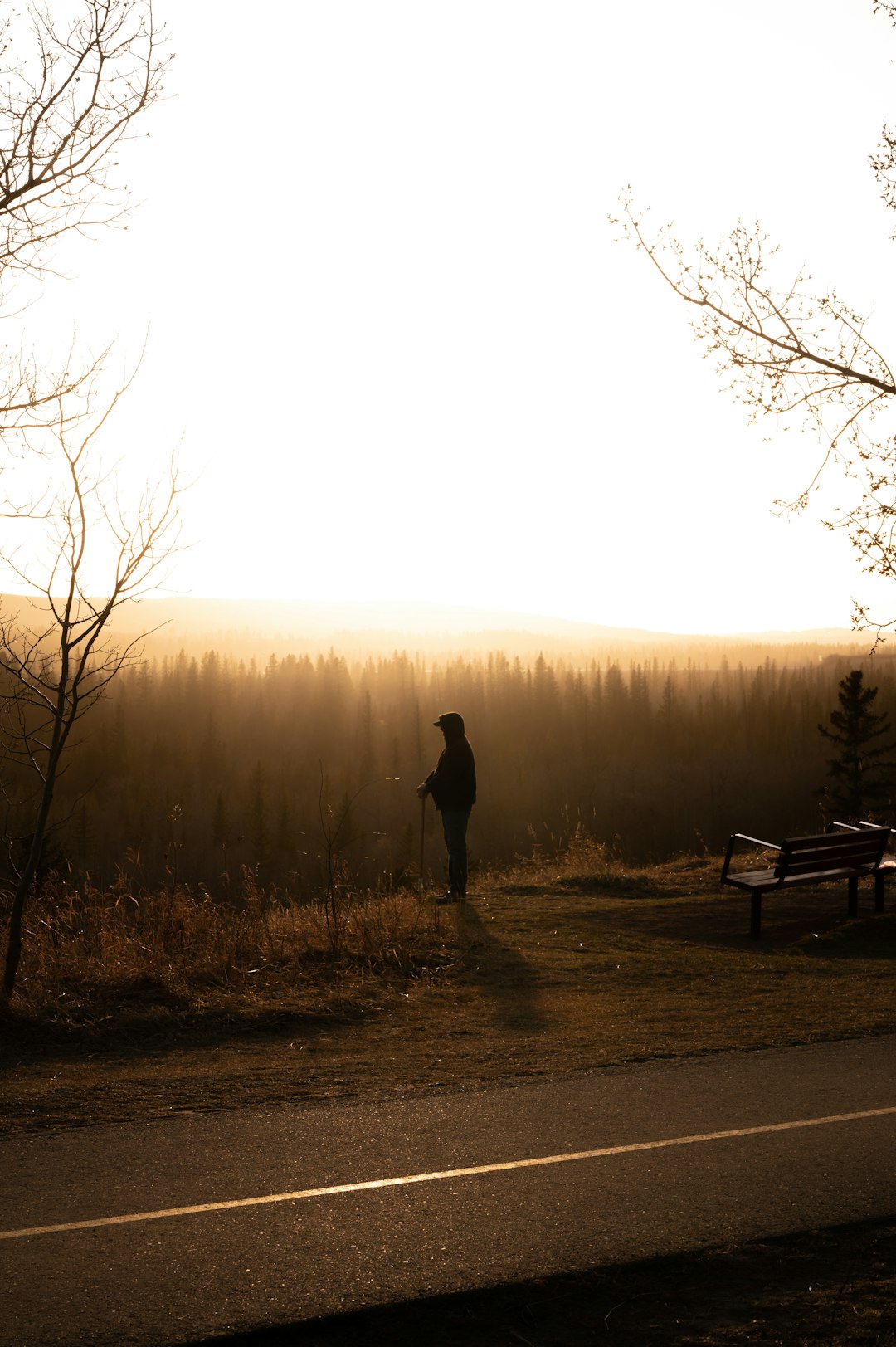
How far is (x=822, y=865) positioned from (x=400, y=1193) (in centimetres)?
972

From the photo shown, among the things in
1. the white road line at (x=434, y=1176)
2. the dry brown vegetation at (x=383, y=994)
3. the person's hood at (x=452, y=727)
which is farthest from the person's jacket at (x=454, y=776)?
the white road line at (x=434, y=1176)

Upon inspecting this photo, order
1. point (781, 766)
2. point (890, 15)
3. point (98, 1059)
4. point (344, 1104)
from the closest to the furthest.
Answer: point (344, 1104) < point (98, 1059) < point (890, 15) < point (781, 766)

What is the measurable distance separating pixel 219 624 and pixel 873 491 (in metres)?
149

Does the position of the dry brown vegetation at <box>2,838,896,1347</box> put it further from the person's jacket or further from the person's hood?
the person's hood

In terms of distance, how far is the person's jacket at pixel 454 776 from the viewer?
46.3ft

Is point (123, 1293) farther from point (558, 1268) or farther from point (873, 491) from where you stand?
point (873, 491)

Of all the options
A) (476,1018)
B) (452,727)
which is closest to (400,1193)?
(476,1018)

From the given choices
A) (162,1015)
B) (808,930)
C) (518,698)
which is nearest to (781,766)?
(518,698)

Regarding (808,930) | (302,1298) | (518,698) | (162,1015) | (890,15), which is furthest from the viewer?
(518,698)

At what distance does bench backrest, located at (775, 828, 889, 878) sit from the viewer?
13297 mm

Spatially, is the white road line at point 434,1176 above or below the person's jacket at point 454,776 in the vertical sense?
below

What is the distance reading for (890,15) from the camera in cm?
1132

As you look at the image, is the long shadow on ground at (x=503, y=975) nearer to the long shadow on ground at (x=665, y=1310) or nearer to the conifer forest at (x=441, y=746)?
the long shadow on ground at (x=665, y=1310)

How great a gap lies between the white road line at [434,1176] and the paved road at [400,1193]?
0.04ft
